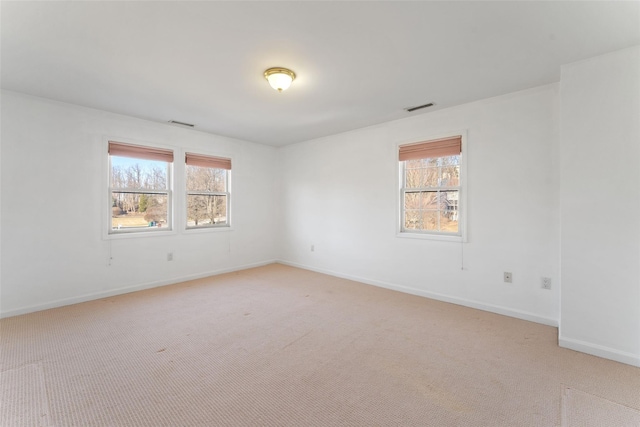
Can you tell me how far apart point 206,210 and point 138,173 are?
3.93ft

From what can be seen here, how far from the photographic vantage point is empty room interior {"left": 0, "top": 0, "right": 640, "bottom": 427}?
74.2 inches

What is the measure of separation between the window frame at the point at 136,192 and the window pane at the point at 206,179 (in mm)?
311

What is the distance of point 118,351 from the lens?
246 centimetres

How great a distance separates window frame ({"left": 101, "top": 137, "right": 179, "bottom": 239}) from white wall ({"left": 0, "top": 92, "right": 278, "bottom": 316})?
6 cm

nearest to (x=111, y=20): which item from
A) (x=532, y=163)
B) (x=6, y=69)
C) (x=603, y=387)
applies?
(x=6, y=69)

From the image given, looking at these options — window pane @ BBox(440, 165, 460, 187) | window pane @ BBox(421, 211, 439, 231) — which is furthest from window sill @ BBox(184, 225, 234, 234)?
window pane @ BBox(440, 165, 460, 187)

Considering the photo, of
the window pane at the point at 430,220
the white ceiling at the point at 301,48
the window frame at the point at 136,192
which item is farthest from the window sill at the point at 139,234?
the window pane at the point at 430,220

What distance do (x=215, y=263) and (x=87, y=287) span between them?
5.92 feet

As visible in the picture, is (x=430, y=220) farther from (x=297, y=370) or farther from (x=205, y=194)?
(x=205, y=194)

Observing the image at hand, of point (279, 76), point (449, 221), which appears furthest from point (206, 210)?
point (449, 221)

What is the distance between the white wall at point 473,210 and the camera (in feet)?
10.0

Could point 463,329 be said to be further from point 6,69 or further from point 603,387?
point 6,69

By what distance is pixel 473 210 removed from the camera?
3.53m

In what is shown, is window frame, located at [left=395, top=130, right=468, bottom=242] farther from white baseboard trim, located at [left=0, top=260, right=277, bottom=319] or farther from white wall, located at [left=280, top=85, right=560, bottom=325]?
white baseboard trim, located at [left=0, top=260, right=277, bottom=319]
